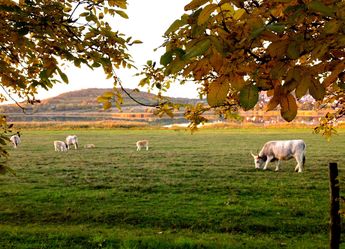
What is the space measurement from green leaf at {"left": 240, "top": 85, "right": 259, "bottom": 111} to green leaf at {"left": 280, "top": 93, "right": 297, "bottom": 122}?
14 centimetres

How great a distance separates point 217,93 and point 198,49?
0.22 metres

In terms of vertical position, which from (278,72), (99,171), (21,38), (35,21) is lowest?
(99,171)

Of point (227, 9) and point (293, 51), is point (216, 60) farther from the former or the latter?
point (293, 51)

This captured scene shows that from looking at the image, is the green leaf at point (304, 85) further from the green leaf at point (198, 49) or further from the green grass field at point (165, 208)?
the green grass field at point (165, 208)

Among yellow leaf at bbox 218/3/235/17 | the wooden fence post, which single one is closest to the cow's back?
the wooden fence post

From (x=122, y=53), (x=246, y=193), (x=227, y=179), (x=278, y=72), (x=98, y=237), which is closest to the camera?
(x=278, y=72)

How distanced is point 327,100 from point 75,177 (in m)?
14.8

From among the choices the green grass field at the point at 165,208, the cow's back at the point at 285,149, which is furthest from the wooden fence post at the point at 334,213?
the cow's back at the point at 285,149

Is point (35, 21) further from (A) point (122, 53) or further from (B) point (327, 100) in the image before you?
(B) point (327, 100)

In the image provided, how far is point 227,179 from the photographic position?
1811 cm

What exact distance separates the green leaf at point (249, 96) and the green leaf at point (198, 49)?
0.26m

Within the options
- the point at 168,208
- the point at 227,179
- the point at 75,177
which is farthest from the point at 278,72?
the point at 75,177

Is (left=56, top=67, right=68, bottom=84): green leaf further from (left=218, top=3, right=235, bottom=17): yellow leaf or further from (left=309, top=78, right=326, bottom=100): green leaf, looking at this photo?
(left=309, top=78, right=326, bottom=100): green leaf

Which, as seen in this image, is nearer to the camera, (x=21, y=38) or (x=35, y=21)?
(x=21, y=38)
